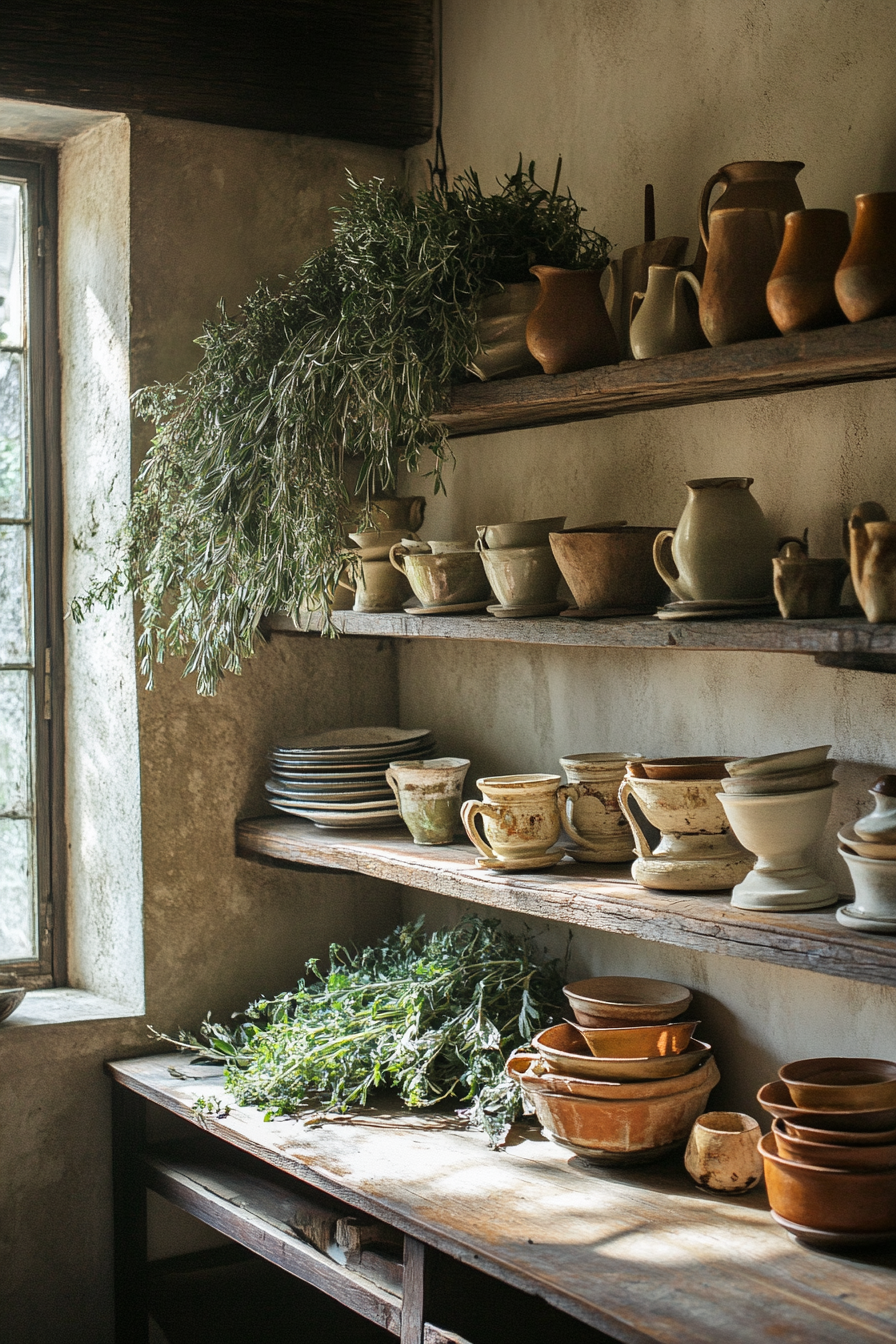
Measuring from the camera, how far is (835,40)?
1.83 m

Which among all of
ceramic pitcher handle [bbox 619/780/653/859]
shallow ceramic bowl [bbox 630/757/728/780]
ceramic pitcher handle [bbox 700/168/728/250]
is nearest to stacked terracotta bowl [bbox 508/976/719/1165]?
ceramic pitcher handle [bbox 619/780/653/859]

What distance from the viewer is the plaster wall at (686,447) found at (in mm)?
1836

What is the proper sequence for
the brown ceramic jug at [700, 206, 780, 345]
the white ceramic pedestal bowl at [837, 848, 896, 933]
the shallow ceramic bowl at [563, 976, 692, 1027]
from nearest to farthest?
the white ceramic pedestal bowl at [837, 848, 896, 933]
the brown ceramic jug at [700, 206, 780, 345]
the shallow ceramic bowl at [563, 976, 692, 1027]

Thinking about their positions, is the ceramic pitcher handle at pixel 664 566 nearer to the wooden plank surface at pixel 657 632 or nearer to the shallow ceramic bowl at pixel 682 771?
the wooden plank surface at pixel 657 632

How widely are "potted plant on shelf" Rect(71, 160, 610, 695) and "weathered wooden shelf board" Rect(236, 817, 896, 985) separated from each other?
37 cm

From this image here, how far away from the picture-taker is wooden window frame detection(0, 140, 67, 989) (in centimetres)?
282

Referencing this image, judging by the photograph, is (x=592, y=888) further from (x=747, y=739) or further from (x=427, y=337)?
(x=427, y=337)

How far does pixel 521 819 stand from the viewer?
81.8 inches

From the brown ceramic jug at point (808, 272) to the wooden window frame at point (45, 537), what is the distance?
5.58 ft

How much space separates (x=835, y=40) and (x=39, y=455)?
1712mm

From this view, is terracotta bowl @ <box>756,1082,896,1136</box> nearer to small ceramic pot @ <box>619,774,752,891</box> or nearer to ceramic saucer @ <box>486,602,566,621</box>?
small ceramic pot @ <box>619,774,752,891</box>

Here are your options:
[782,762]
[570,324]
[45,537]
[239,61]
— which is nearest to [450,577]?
[570,324]

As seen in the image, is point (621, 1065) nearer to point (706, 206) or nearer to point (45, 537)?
point (706, 206)

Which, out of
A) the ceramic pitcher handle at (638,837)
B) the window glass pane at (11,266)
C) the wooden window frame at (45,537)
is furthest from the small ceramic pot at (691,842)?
the window glass pane at (11,266)
